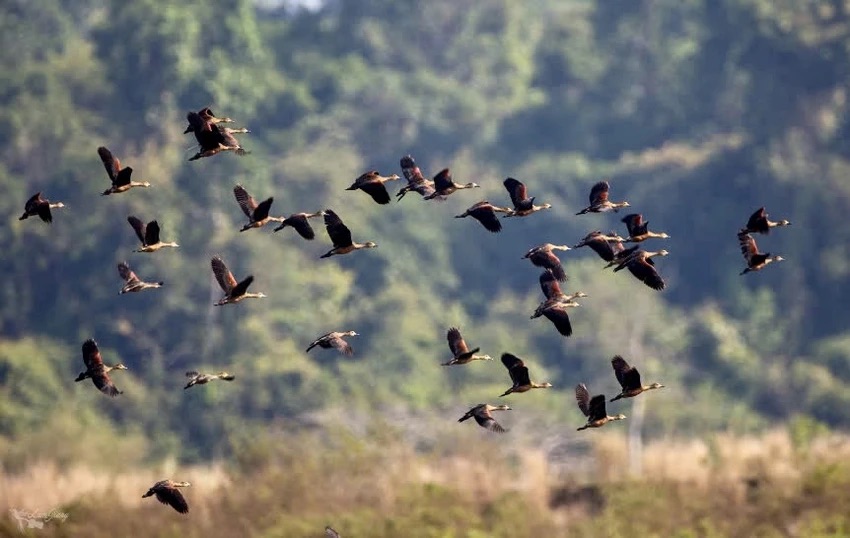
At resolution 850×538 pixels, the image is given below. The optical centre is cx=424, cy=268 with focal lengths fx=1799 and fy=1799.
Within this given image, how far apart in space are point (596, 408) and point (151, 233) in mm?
4785

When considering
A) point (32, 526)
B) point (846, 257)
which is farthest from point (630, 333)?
point (32, 526)

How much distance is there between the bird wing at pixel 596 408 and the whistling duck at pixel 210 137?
13.8 feet

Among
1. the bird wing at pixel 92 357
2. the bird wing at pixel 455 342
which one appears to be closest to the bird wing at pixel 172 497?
the bird wing at pixel 92 357

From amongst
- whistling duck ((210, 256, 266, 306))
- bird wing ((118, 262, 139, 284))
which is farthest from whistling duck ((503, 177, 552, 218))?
bird wing ((118, 262, 139, 284))

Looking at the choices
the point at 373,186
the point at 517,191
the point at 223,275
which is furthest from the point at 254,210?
the point at 517,191

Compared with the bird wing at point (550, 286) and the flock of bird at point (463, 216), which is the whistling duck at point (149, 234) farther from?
the bird wing at point (550, 286)

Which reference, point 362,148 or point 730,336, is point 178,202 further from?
point 730,336

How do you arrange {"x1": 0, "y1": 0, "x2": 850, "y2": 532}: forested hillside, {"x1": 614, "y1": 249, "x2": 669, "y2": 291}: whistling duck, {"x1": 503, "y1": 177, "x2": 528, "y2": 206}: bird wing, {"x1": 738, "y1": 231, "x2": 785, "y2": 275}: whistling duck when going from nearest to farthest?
1. {"x1": 738, "y1": 231, "x2": 785, "y2": 275}: whistling duck
2. {"x1": 614, "y1": 249, "x2": 669, "y2": 291}: whistling duck
3. {"x1": 503, "y1": 177, "x2": 528, "y2": 206}: bird wing
4. {"x1": 0, "y1": 0, "x2": 850, "y2": 532}: forested hillside

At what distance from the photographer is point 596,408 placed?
57.6 feet

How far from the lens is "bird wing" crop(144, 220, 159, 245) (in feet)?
59.1

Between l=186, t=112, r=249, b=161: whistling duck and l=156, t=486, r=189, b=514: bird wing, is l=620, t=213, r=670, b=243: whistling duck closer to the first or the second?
l=186, t=112, r=249, b=161: whistling duck

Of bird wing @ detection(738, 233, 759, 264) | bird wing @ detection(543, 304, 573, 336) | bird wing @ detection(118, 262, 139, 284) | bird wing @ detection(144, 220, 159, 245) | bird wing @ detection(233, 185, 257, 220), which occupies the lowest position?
bird wing @ detection(543, 304, 573, 336)

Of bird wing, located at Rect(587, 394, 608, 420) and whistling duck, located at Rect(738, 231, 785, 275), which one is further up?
whistling duck, located at Rect(738, 231, 785, 275)

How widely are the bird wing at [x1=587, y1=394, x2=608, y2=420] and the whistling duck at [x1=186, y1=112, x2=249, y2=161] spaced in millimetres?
4209
